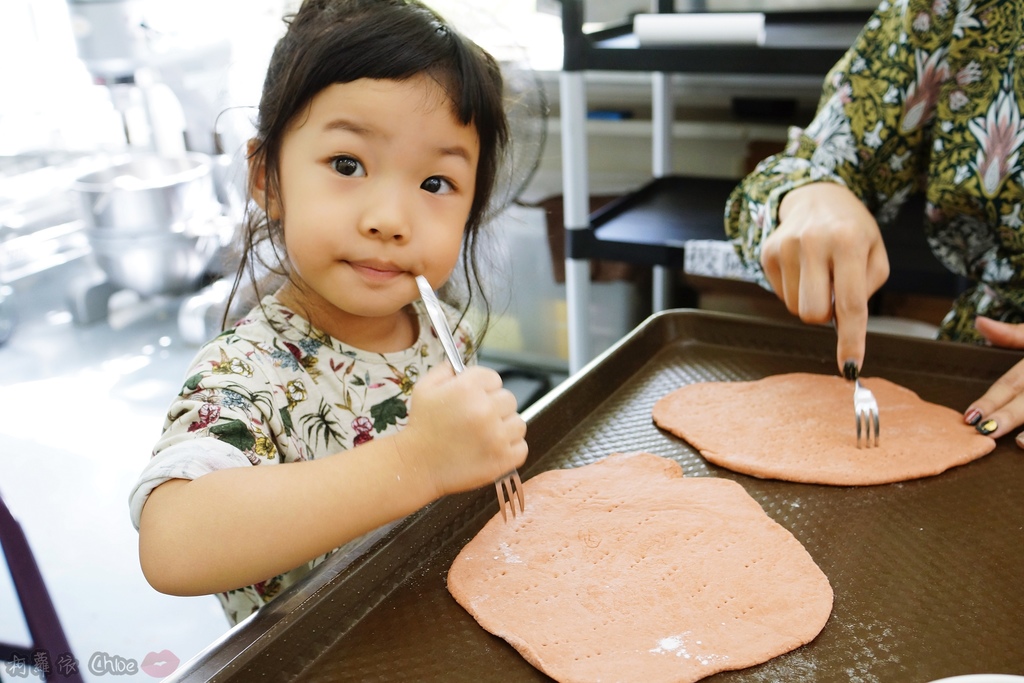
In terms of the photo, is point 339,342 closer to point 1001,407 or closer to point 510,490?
point 510,490

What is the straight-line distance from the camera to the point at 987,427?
814 mm

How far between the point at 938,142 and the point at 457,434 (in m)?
0.75

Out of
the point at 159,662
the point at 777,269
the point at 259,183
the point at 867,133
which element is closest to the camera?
the point at 259,183

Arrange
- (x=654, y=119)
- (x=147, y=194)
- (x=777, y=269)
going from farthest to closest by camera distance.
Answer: (x=147, y=194) < (x=654, y=119) < (x=777, y=269)

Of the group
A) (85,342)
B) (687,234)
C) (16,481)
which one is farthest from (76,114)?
(687,234)

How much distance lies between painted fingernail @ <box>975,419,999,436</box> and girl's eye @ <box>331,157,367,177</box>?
25.0 inches

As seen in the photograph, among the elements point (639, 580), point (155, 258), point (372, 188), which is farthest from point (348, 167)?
point (155, 258)

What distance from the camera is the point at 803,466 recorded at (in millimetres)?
782

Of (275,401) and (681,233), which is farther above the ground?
(275,401)

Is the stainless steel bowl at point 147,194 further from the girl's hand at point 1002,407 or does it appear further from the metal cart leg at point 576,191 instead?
the girl's hand at point 1002,407

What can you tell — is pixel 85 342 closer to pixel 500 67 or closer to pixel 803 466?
pixel 500 67

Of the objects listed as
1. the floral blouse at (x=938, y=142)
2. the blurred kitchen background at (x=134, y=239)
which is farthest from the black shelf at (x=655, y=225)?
the floral blouse at (x=938, y=142)

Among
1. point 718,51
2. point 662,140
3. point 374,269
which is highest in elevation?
point 718,51

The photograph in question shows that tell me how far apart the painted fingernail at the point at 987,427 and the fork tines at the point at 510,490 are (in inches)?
18.3
